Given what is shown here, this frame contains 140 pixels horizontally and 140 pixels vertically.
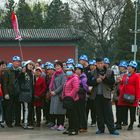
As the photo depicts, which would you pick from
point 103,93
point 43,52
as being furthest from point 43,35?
point 103,93

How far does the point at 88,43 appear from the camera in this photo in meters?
63.2

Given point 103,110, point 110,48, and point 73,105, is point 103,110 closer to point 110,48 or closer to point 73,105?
point 73,105

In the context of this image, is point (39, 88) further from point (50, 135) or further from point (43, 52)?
point (43, 52)

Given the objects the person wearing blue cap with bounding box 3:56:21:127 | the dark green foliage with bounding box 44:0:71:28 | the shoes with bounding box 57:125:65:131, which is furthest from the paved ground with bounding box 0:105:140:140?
the dark green foliage with bounding box 44:0:71:28

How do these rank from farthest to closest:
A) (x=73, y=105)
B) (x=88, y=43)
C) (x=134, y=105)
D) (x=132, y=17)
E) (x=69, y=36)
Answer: (x=88, y=43) < (x=132, y=17) < (x=69, y=36) < (x=134, y=105) < (x=73, y=105)

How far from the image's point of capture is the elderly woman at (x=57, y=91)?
1217cm

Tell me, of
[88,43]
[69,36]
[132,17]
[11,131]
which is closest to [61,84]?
[11,131]

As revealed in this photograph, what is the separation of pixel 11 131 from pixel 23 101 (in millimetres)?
954

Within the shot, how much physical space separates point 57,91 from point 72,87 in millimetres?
840

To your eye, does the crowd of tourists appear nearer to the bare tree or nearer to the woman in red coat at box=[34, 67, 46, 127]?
the woman in red coat at box=[34, 67, 46, 127]

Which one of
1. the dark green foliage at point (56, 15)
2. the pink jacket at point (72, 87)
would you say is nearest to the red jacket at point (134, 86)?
the pink jacket at point (72, 87)

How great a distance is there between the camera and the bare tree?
55.2 m

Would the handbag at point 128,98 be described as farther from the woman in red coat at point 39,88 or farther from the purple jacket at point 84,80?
the woman in red coat at point 39,88

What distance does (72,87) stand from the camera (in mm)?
11445
